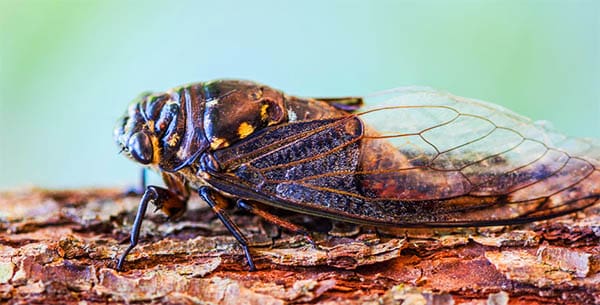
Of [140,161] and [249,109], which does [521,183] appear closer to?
[249,109]

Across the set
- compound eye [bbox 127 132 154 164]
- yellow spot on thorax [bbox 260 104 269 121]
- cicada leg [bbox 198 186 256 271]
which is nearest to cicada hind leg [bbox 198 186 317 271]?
cicada leg [bbox 198 186 256 271]

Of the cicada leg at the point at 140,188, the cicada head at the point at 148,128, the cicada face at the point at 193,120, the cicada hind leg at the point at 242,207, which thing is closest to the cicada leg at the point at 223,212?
the cicada hind leg at the point at 242,207

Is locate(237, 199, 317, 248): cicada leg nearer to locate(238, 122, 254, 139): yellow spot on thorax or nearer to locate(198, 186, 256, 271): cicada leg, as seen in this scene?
locate(198, 186, 256, 271): cicada leg

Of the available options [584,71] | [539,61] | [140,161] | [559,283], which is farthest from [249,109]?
[584,71]

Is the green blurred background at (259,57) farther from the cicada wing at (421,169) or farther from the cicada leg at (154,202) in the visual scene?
the cicada leg at (154,202)

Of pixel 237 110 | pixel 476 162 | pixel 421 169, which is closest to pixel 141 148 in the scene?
pixel 237 110

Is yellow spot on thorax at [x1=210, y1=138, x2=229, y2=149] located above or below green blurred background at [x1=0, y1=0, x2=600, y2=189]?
below

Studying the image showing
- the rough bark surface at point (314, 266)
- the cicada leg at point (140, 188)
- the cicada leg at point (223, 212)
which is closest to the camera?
the rough bark surface at point (314, 266)
